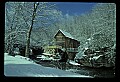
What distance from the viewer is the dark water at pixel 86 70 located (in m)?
4.06

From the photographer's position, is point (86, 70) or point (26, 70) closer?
point (26, 70)

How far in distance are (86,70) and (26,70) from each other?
42.6 inches

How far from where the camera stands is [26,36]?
4160 mm

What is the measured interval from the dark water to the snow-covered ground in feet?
0.28

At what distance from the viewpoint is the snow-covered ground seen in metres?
3.98

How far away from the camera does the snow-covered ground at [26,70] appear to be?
3.98m

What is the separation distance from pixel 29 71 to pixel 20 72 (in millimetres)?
157

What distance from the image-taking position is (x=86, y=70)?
4188mm

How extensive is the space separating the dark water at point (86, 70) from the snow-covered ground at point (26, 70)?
0.28ft
